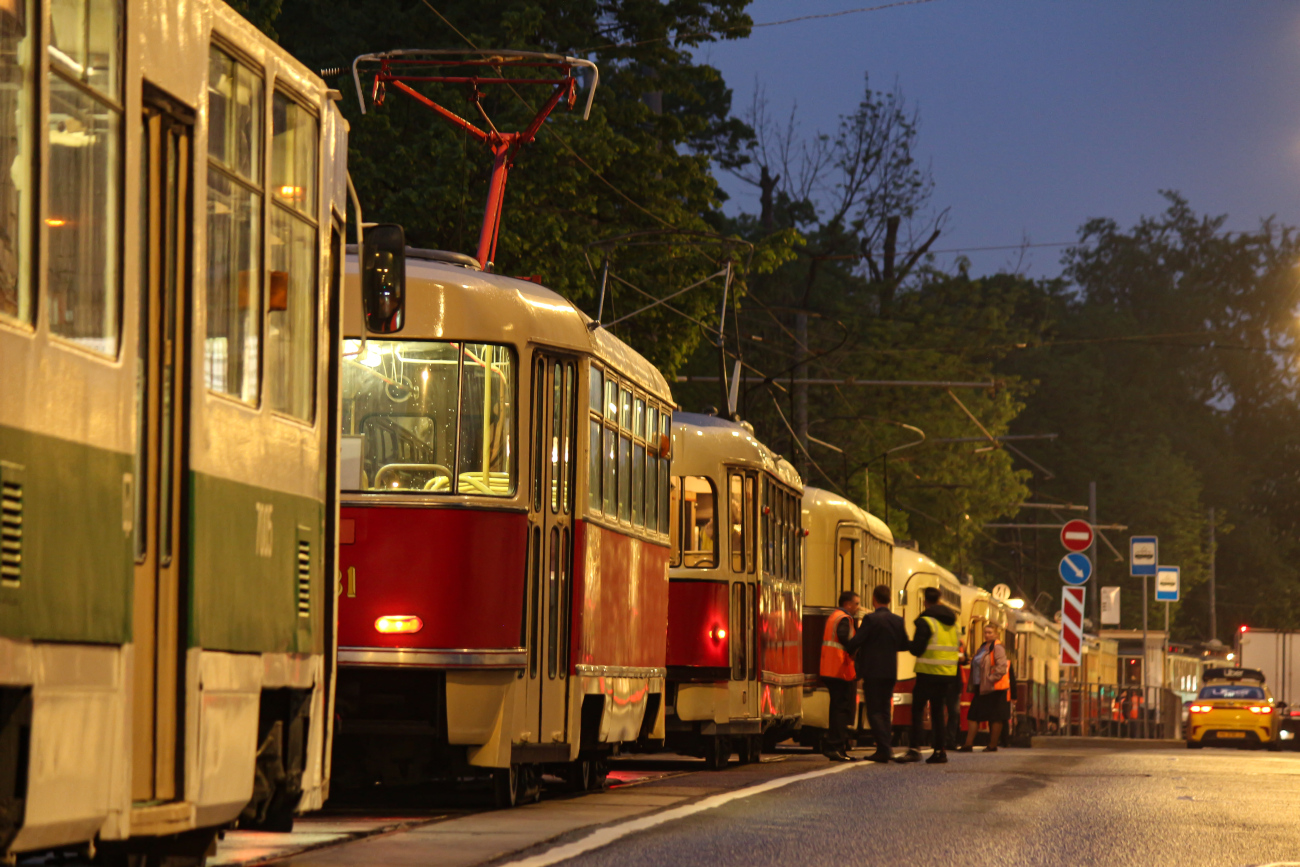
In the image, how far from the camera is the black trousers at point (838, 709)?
20891 mm

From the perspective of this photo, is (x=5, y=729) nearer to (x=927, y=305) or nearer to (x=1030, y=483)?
(x=927, y=305)

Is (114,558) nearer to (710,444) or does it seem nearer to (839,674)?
(710,444)

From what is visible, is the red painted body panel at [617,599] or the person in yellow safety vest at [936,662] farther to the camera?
the person in yellow safety vest at [936,662]

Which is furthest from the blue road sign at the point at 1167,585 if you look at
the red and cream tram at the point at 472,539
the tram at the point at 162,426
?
the tram at the point at 162,426

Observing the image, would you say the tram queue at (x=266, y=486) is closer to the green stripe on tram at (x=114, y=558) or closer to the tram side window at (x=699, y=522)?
the green stripe on tram at (x=114, y=558)

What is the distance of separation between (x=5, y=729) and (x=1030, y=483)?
277 feet

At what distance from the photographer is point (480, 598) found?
1212 cm

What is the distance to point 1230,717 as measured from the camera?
137ft

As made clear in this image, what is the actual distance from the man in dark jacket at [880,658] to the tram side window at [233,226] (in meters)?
12.4

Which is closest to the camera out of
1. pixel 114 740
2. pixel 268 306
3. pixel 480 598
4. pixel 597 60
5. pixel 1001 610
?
pixel 114 740

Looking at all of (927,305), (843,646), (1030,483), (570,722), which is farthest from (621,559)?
(1030,483)

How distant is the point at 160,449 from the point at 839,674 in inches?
580

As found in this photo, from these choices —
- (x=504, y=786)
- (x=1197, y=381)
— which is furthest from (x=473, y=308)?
(x=1197, y=381)

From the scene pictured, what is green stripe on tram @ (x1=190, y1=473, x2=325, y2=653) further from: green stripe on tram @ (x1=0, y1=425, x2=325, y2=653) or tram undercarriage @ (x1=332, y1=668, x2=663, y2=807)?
tram undercarriage @ (x1=332, y1=668, x2=663, y2=807)
